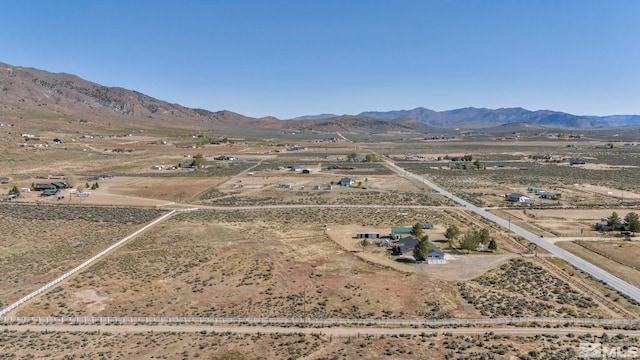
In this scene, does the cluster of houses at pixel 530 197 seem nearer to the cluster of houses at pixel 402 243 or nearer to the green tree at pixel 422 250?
the cluster of houses at pixel 402 243

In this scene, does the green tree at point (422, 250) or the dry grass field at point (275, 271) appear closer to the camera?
the dry grass field at point (275, 271)

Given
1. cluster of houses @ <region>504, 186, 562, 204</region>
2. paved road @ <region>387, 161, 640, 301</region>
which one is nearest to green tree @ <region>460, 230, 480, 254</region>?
paved road @ <region>387, 161, 640, 301</region>

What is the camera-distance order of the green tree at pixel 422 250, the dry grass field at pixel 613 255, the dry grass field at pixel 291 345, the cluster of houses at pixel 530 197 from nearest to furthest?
the dry grass field at pixel 291 345
the dry grass field at pixel 613 255
the green tree at pixel 422 250
the cluster of houses at pixel 530 197

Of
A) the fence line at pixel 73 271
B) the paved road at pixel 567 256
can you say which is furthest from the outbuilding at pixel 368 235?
the fence line at pixel 73 271

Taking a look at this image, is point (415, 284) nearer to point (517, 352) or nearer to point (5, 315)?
point (517, 352)

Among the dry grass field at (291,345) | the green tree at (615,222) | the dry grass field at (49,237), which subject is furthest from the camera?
the green tree at (615,222)

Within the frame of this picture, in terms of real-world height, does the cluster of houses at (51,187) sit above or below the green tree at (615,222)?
above

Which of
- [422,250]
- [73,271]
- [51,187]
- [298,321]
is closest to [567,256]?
[422,250]
